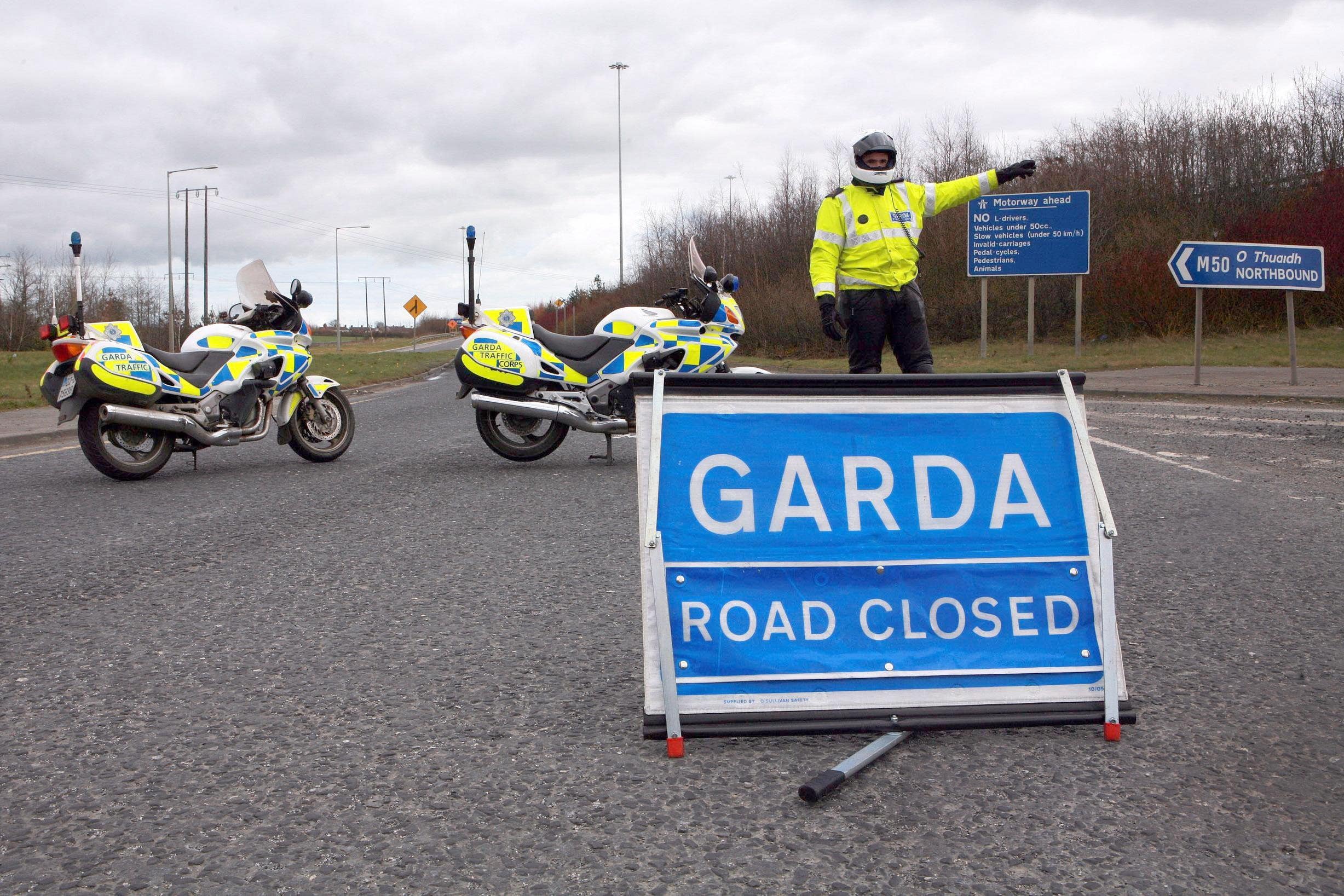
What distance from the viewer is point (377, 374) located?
94.7ft

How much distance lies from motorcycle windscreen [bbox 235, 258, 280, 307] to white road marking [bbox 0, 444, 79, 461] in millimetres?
2855

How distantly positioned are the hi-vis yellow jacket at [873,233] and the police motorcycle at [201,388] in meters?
4.72

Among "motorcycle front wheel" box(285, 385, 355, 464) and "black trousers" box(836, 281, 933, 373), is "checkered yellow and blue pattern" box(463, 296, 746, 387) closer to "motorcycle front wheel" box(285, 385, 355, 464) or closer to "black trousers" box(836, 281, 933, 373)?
"motorcycle front wheel" box(285, 385, 355, 464)

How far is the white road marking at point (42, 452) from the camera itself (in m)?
10.6

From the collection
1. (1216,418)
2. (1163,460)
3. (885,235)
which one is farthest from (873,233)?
(1216,418)

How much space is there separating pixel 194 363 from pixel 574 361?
118 inches

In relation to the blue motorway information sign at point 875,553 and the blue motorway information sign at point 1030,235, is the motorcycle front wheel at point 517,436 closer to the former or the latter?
the blue motorway information sign at point 875,553

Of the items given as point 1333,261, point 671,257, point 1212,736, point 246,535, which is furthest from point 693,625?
point 671,257

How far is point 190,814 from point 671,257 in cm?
6021

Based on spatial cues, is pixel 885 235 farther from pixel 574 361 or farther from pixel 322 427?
pixel 322 427

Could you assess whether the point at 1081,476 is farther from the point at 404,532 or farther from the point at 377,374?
the point at 377,374

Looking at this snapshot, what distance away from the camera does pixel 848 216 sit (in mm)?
7227

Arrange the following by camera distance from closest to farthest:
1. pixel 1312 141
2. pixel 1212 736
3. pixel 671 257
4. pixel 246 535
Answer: pixel 1212 736
pixel 246 535
pixel 1312 141
pixel 671 257

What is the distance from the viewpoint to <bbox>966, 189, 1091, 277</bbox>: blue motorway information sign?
2758 cm
